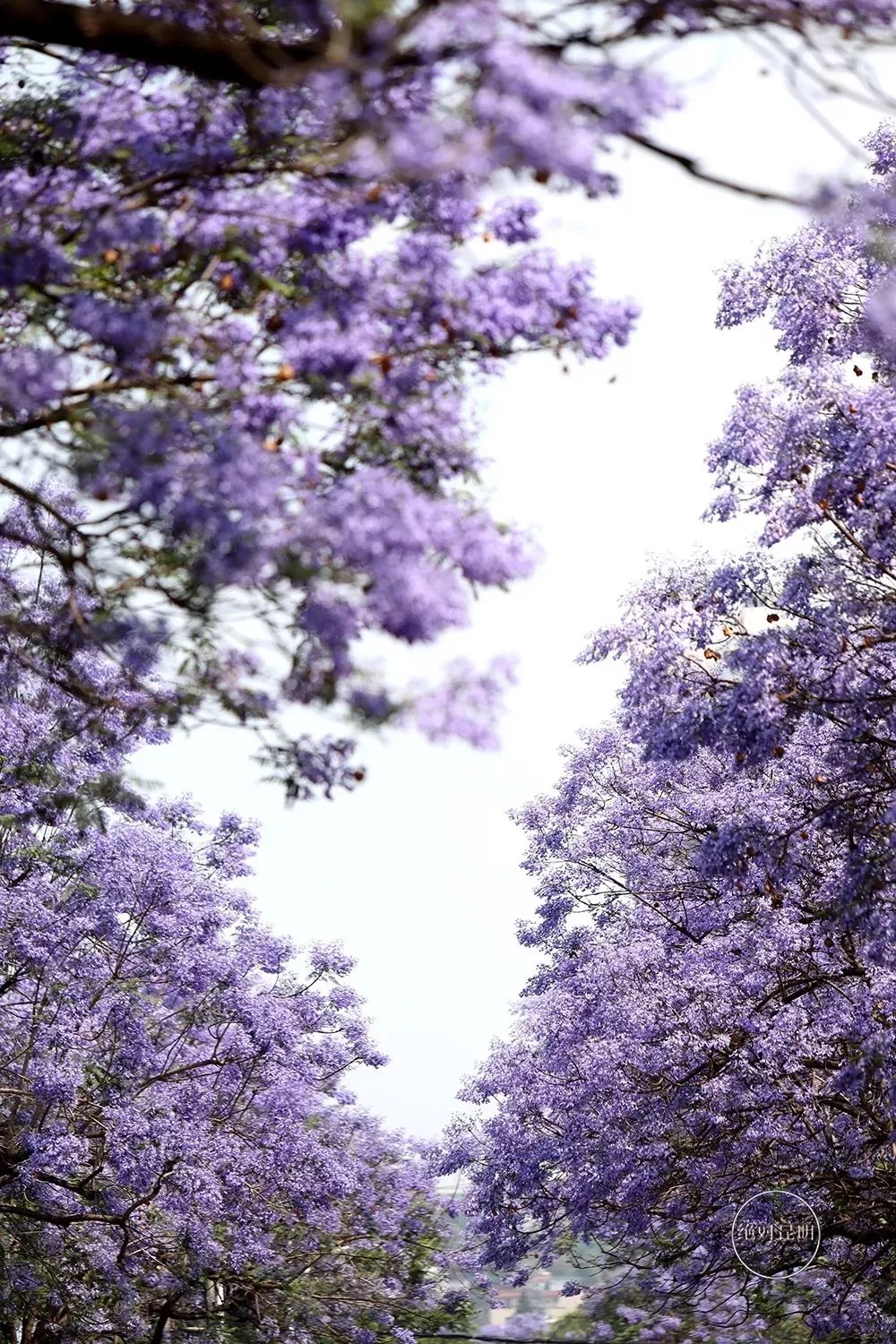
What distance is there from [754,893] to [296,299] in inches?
303

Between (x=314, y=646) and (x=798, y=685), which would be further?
(x=798, y=685)

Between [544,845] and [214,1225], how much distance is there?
5381mm

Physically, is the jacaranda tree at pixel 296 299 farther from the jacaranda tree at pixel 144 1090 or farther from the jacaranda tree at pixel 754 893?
the jacaranda tree at pixel 144 1090

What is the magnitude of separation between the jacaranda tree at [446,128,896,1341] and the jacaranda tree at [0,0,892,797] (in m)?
2.66

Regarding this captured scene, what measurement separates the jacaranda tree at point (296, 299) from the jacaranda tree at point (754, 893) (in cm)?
266

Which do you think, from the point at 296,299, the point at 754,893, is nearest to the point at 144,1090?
the point at 754,893

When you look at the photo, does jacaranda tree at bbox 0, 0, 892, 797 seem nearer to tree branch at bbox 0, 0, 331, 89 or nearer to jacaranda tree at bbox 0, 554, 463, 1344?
tree branch at bbox 0, 0, 331, 89

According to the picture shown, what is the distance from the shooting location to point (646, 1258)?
16.6 m

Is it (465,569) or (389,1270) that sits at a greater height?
(465,569)

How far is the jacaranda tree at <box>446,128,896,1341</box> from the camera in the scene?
9.56 m

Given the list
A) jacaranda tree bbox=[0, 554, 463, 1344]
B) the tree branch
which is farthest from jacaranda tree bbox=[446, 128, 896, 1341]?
the tree branch

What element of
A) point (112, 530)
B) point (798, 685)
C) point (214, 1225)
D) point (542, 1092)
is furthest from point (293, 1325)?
point (112, 530)

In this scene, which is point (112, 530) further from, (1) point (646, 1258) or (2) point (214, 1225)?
(1) point (646, 1258)

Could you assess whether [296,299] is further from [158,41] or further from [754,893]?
[754,893]
